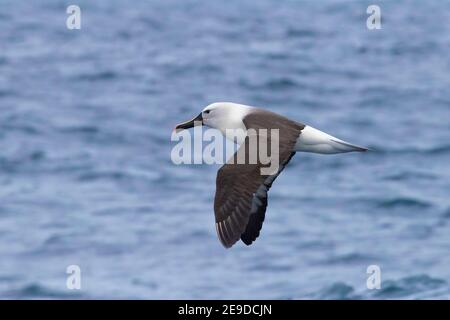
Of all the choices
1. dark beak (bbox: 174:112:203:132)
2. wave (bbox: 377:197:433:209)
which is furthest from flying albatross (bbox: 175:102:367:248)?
wave (bbox: 377:197:433:209)

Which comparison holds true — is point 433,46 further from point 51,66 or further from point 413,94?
point 51,66

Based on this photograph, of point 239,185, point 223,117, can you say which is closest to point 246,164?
point 239,185

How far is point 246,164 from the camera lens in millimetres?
10578

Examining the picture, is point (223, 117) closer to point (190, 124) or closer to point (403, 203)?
point (190, 124)

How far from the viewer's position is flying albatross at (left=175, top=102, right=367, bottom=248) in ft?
34.5

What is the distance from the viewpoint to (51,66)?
171 ft

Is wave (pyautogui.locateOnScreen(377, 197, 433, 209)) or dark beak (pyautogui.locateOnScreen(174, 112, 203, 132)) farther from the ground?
wave (pyautogui.locateOnScreen(377, 197, 433, 209))

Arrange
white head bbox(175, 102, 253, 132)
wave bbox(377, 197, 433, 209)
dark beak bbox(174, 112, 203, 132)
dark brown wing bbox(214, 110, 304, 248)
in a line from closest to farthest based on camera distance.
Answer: dark brown wing bbox(214, 110, 304, 248), white head bbox(175, 102, 253, 132), dark beak bbox(174, 112, 203, 132), wave bbox(377, 197, 433, 209)

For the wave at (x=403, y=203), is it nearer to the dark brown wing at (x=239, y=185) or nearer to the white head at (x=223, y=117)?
the white head at (x=223, y=117)

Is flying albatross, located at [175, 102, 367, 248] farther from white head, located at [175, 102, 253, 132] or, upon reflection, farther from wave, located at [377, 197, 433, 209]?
wave, located at [377, 197, 433, 209]

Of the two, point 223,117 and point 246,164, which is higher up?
point 223,117

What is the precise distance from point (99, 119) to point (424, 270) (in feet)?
→ 70.1

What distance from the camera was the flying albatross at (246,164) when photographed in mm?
10516
